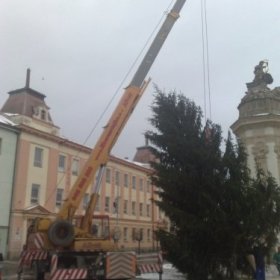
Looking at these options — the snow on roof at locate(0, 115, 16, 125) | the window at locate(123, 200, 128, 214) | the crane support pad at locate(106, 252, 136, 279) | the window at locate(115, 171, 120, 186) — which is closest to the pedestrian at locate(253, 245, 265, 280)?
the crane support pad at locate(106, 252, 136, 279)

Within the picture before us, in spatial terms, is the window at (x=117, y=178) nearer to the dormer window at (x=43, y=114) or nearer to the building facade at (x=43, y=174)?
the building facade at (x=43, y=174)

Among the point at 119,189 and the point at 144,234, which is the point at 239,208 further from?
the point at 144,234

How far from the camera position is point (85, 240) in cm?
1575

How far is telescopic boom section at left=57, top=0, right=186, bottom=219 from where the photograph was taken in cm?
1650

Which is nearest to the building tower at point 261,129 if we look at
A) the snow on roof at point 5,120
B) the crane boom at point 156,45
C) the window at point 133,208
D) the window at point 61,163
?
the crane boom at point 156,45

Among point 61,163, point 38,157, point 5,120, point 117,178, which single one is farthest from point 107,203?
point 5,120

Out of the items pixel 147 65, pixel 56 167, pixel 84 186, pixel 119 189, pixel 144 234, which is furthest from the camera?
pixel 144 234

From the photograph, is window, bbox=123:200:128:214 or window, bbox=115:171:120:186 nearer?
window, bbox=115:171:120:186

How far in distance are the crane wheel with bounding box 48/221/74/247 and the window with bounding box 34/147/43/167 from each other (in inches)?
953

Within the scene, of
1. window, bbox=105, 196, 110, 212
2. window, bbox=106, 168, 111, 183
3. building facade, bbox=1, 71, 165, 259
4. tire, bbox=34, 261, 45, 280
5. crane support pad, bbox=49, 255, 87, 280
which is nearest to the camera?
crane support pad, bbox=49, 255, 87, 280

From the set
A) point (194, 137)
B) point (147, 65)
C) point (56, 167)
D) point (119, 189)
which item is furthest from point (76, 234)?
point (119, 189)

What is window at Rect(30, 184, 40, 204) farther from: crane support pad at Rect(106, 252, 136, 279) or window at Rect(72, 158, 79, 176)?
crane support pad at Rect(106, 252, 136, 279)

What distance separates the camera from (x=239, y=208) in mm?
13945

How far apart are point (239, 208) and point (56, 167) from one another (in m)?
29.5
